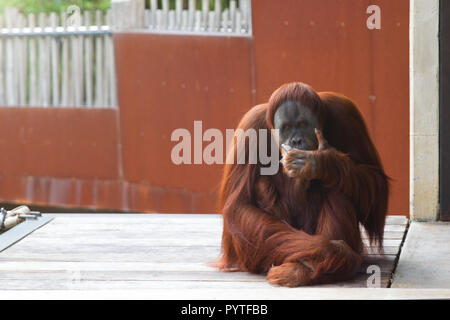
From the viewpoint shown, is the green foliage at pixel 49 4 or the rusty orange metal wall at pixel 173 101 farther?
the green foliage at pixel 49 4

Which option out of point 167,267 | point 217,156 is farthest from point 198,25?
point 167,267

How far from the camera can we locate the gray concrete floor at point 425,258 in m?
2.23

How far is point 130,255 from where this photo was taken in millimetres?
2609

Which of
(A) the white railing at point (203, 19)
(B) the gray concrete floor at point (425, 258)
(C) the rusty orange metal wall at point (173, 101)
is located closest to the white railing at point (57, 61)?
(C) the rusty orange metal wall at point (173, 101)

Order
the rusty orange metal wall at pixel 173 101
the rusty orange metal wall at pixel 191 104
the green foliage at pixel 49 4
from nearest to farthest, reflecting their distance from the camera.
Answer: the rusty orange metal wall at pixel 191 104, the rusty orange metal wall at pixel 173 101, the green foliage at pixel 49 4

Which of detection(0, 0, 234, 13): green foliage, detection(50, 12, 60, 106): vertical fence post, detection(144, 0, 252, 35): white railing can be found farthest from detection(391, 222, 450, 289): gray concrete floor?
detection(0, 0, 234, 13): green foliage

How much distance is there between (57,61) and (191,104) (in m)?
1.47

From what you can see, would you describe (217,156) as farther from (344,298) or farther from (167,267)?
(344,298)

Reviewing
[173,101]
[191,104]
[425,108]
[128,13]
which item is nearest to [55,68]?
[128,13]

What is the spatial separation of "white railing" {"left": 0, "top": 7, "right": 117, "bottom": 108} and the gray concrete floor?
122 inches

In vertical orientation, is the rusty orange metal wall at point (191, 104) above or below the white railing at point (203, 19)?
below

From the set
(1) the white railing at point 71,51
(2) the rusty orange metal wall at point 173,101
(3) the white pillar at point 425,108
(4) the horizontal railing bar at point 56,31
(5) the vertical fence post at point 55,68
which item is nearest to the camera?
(3) the white pillar at point 425,108

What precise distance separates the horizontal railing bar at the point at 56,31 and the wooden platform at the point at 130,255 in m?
2.54

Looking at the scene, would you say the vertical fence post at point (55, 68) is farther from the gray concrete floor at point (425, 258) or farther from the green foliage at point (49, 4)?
the gray concrete floor at point (425, 258)
